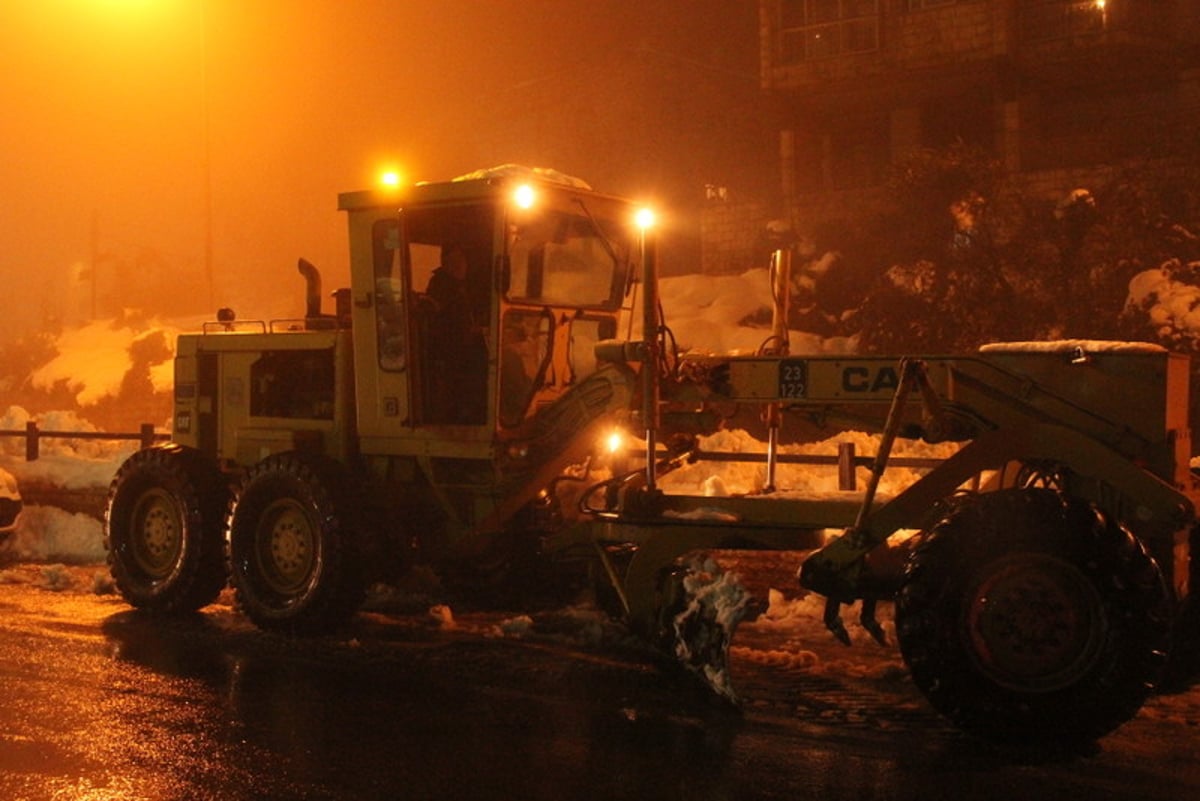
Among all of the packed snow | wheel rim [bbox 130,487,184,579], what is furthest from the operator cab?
wheel rim [bbox 130,487,184,579]

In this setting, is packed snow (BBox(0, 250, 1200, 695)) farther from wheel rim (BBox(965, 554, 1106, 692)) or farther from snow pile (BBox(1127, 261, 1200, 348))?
wheel rim (BBox(965, 554, 1106, 692))

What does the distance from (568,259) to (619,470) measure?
168 centimetres

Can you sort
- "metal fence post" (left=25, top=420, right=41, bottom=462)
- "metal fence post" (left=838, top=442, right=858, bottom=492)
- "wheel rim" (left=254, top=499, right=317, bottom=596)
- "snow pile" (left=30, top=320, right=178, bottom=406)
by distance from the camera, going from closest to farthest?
"wheel rim" (left=254, top=499, right=317, bottom=596) < "metal fence post" (left=838, top=442, right=858, bottom=492) < "metal fence post" (left=25, top=420, right=41, bottom=462) < "snow pile" (left=30, top=320, right=178, bottom=406)

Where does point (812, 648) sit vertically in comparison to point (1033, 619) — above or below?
below

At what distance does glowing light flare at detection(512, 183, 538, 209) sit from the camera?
395 inches

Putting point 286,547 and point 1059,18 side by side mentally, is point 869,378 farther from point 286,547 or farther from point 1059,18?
point 1059,18

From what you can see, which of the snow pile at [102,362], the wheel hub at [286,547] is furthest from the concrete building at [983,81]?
the wheel hub at [286,547]

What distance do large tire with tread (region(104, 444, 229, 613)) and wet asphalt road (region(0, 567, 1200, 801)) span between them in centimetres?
124

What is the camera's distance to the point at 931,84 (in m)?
33.8

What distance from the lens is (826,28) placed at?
A: 3412 cm

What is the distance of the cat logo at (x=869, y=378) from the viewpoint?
8227mm

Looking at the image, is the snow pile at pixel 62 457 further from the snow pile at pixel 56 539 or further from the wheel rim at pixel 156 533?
the wheel rim at pixel 156 533

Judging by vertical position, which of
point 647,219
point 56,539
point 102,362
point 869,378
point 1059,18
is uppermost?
point 1059,18

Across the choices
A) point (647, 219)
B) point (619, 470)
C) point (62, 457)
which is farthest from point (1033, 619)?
point (62, 457)
